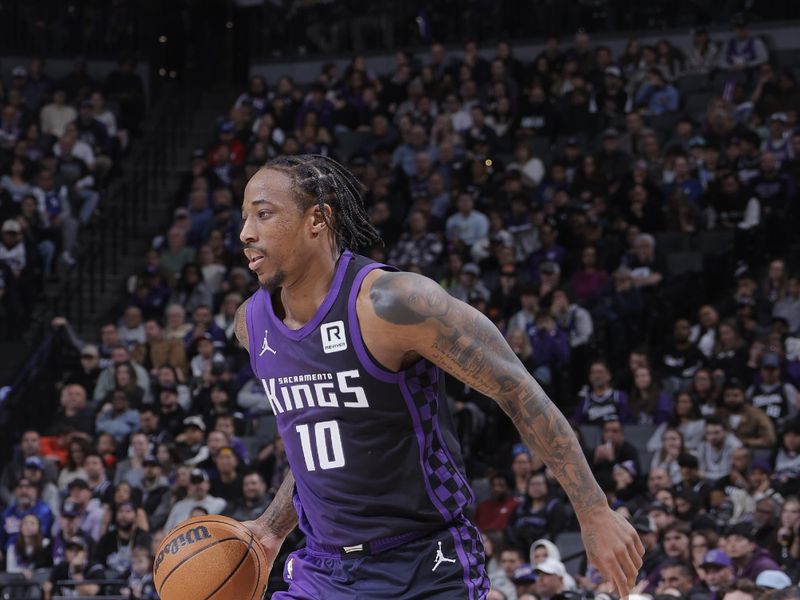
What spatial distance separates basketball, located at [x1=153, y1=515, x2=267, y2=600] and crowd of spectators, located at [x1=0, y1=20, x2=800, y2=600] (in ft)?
14.8

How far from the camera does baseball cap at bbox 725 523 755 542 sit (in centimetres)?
954

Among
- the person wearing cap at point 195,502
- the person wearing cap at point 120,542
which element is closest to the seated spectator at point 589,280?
the person wearing cap at point 195,502

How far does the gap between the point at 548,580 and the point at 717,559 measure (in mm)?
1138

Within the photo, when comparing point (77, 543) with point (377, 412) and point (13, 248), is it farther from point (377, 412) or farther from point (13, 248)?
point (377, 412)

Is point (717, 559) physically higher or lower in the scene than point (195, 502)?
higher

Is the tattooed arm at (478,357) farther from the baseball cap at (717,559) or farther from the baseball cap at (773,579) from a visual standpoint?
the baseball cap at (717,559)

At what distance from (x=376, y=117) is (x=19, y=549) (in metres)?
7.35

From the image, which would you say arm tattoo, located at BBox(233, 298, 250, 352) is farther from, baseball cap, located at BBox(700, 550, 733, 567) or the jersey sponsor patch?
baseball cap, located at BBox(700, 550, 733, 567)

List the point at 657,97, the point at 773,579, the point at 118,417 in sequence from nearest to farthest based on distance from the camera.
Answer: the point at 773,579 < the point at 118,417 < the point at 657,97

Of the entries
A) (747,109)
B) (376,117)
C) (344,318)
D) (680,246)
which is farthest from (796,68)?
(344,318)

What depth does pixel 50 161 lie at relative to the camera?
683 inches

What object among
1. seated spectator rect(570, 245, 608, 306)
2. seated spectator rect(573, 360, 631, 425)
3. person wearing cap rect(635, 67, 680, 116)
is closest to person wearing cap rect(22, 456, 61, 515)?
seated spectator rect(573, 360, 631, 425)

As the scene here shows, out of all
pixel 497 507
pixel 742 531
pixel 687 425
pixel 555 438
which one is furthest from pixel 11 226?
pixel 555 438

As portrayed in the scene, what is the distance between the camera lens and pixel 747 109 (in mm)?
15539
